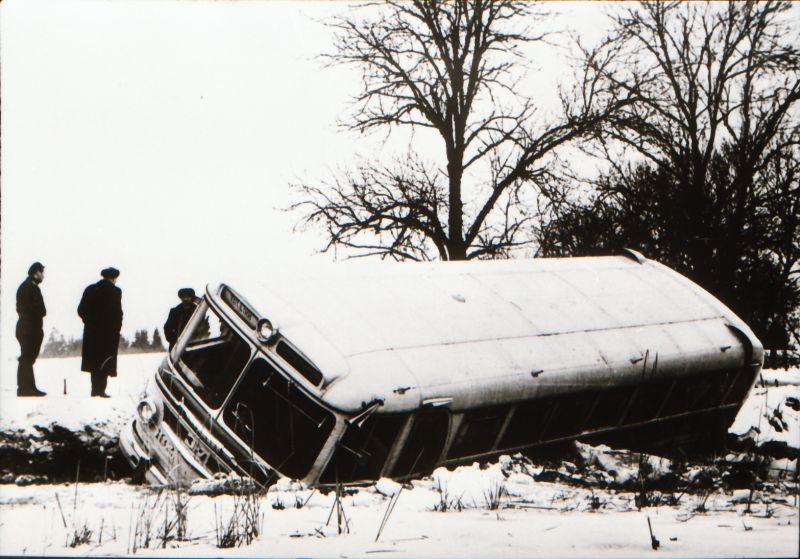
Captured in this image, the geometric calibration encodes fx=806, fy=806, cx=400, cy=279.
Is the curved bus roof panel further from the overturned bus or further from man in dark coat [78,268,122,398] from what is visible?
man in dark coat [78,268,122,398]

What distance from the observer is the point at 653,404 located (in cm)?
852

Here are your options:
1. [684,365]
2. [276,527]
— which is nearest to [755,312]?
[684,365]

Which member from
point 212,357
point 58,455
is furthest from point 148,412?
point 58,455

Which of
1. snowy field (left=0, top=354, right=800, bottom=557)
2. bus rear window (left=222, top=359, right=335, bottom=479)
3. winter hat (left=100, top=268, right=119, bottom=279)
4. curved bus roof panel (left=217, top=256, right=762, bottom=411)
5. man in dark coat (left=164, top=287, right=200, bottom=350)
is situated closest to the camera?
snowy field (left=0, top=354, right=800, bottom=557)

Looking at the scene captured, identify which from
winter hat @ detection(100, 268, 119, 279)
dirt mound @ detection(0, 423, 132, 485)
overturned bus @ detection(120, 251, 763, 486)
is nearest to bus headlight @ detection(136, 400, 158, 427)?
overturned bus @ detection(120, 251, 763, 486)

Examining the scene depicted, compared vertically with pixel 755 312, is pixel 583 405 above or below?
above

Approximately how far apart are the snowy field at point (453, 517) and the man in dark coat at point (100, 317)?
3.25m

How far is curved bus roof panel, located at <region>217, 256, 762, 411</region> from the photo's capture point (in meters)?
6.59

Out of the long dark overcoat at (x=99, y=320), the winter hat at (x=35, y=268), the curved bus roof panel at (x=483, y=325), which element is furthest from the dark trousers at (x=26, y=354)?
the curved bus roof panel at (x=483, y=325)

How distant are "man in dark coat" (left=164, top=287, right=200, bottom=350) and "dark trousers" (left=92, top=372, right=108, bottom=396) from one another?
3.26 ft

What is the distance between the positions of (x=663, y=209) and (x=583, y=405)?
38.3 feet

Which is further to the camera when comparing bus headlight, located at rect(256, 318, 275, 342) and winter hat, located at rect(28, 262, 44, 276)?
winter hat, located at rect(28, 262, 44, 276)

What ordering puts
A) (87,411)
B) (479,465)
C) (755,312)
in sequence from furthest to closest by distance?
(755,312), (87,411), (479,465)

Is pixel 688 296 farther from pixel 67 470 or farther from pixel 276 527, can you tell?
pixel 67 470
